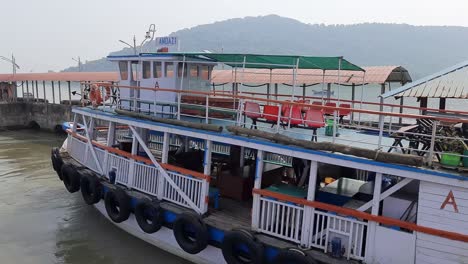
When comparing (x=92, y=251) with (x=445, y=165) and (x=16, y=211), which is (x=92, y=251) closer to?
(x=16, y=211)

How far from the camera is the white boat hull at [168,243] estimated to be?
7.42 meters

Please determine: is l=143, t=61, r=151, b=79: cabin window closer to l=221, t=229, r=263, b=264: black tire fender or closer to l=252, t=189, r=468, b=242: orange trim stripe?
l=252, t=189, r=468, b=242: orange trim stripe

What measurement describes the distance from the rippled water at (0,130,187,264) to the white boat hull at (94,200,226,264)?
0.62 ft

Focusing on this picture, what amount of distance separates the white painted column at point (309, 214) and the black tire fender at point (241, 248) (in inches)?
28.9

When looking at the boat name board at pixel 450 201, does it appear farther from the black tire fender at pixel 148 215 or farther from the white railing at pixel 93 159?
the white railing at pixel 93 159

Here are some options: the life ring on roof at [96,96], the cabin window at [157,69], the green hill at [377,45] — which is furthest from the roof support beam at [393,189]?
the green hill at [377,45]

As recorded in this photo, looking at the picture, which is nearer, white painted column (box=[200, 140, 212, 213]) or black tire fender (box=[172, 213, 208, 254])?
black tire fender (box=[172, 213, 208, 254])

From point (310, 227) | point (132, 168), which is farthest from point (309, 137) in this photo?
point (132, 168)

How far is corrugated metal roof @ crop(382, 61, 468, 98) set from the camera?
6189mm

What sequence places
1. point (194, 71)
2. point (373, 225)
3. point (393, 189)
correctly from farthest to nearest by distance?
point (194, 71)
point (373, 225)
point (393, 189)

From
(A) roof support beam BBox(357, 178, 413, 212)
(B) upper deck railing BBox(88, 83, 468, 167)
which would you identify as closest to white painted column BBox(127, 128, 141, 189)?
(B) upper deck railing BBox(88, 83, 468, 167)

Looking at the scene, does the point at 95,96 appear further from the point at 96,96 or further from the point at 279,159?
the point at 279,159

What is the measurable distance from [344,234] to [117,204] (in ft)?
17.6

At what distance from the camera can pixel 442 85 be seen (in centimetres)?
638
